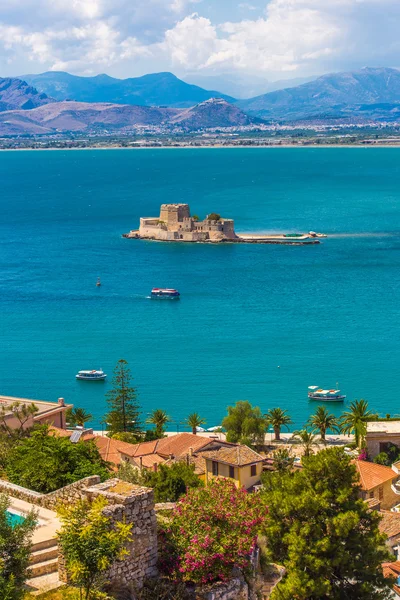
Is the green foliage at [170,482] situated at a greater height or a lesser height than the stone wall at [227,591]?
lesser

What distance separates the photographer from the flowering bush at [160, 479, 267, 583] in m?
8.88

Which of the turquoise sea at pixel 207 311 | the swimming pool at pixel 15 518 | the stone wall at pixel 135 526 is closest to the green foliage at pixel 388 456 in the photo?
the turquoise sea at pixel 207 311

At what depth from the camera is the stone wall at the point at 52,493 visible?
389 inches

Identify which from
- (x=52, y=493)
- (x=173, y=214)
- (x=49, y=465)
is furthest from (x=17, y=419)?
(x=173, y=214)

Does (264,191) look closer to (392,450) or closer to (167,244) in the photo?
(167,244)

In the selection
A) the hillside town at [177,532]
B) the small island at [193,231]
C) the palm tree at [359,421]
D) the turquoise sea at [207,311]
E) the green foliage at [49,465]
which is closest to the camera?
the hillside town at [177,532]

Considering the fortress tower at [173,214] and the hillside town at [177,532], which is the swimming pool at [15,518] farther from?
the fortress tower at [173,214]

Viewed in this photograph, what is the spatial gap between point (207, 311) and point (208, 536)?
5705 cm

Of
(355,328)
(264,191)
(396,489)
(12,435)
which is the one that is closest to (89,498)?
(12,435)

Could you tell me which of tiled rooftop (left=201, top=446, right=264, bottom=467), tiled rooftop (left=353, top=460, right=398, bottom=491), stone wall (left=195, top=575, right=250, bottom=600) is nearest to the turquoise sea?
tiled rooftop (left=353, top=460, right=398, bottom=491)

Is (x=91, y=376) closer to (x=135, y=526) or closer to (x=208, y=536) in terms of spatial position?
(x=208, y=536)

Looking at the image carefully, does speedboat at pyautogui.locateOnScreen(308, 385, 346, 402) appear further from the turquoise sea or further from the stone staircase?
the stone staircase

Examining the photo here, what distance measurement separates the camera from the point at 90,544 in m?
8.19

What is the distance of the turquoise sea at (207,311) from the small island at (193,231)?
2584 millimetres
